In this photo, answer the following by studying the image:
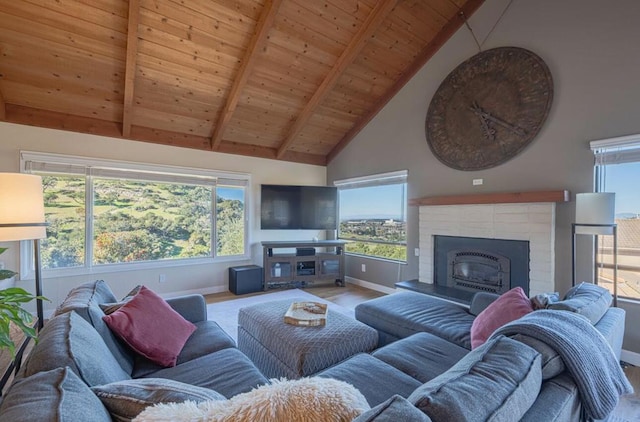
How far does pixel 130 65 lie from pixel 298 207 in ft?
10.3

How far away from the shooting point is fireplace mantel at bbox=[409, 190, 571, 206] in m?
3.01

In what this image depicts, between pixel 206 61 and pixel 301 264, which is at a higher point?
pixel 206 61

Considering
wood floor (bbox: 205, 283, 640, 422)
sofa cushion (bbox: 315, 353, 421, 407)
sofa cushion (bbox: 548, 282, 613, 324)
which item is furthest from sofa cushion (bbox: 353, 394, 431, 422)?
wood floor (bbox: 205, 283, 640, 422)

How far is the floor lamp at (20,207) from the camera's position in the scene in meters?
1.86

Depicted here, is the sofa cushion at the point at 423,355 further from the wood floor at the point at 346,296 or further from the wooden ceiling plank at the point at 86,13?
the wooden ceiling plank at the point at 86,13

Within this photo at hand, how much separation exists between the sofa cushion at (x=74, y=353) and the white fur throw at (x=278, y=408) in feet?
1.70

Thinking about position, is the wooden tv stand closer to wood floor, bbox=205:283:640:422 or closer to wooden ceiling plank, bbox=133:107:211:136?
Result: wood floor, bbox=205:283:640:422

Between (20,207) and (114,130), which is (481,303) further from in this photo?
(114,130)

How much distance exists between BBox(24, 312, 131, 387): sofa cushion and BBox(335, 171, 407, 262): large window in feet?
13.3

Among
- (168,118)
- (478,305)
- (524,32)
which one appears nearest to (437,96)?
(524,32)

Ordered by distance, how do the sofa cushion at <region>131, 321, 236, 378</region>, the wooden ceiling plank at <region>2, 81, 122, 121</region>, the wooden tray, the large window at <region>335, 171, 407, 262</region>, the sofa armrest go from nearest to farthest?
1. the sofa cushion at <region>131, 321, 236, 378</region>
2. the wooden tray
3. the sofa armrest
4. the wooden ceiling plank at <region>2, 81, 122, 121</region>
5. the large window at <region>335, 171, 407, 262</region>

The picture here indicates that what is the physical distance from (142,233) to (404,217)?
13.0ft

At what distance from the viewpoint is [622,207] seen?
2.83m

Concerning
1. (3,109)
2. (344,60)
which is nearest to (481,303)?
(344,60)
